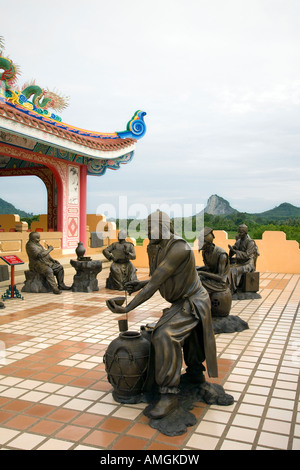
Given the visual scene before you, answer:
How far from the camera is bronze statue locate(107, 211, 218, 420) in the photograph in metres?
3.21

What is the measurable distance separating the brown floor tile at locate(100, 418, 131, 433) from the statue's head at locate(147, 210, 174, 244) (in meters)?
1.44

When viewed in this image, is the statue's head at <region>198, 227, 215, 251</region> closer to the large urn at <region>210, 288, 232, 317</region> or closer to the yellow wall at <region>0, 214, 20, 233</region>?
the large urn at <region>210, 288, 232, 317</region>

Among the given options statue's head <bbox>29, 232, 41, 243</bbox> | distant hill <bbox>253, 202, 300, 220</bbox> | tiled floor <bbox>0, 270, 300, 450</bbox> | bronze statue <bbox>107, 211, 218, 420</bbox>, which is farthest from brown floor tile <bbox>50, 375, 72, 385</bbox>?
distant hill <bbox>253, 202, 300, 220</bbox>

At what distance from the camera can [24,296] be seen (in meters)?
8.60

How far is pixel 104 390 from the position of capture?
3.82 metres

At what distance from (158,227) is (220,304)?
2.91m

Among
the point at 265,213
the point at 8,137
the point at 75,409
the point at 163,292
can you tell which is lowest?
the point at 75,409

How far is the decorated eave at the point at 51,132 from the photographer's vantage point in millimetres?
10031

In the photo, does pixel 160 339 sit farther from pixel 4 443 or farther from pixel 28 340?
pixel 28 340

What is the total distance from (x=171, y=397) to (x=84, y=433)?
0.70 metres

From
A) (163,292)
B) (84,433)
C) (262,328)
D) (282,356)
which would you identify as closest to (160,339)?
(163,292)

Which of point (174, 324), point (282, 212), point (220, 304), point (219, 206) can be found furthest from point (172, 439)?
point (282, 212)

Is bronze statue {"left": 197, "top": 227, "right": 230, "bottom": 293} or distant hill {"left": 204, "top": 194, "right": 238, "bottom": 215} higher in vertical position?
distant hill {"left": 204, "top": 194, "right": 238, "bottom": 215}

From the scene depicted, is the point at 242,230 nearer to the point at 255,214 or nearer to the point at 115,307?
the point at 115,307
